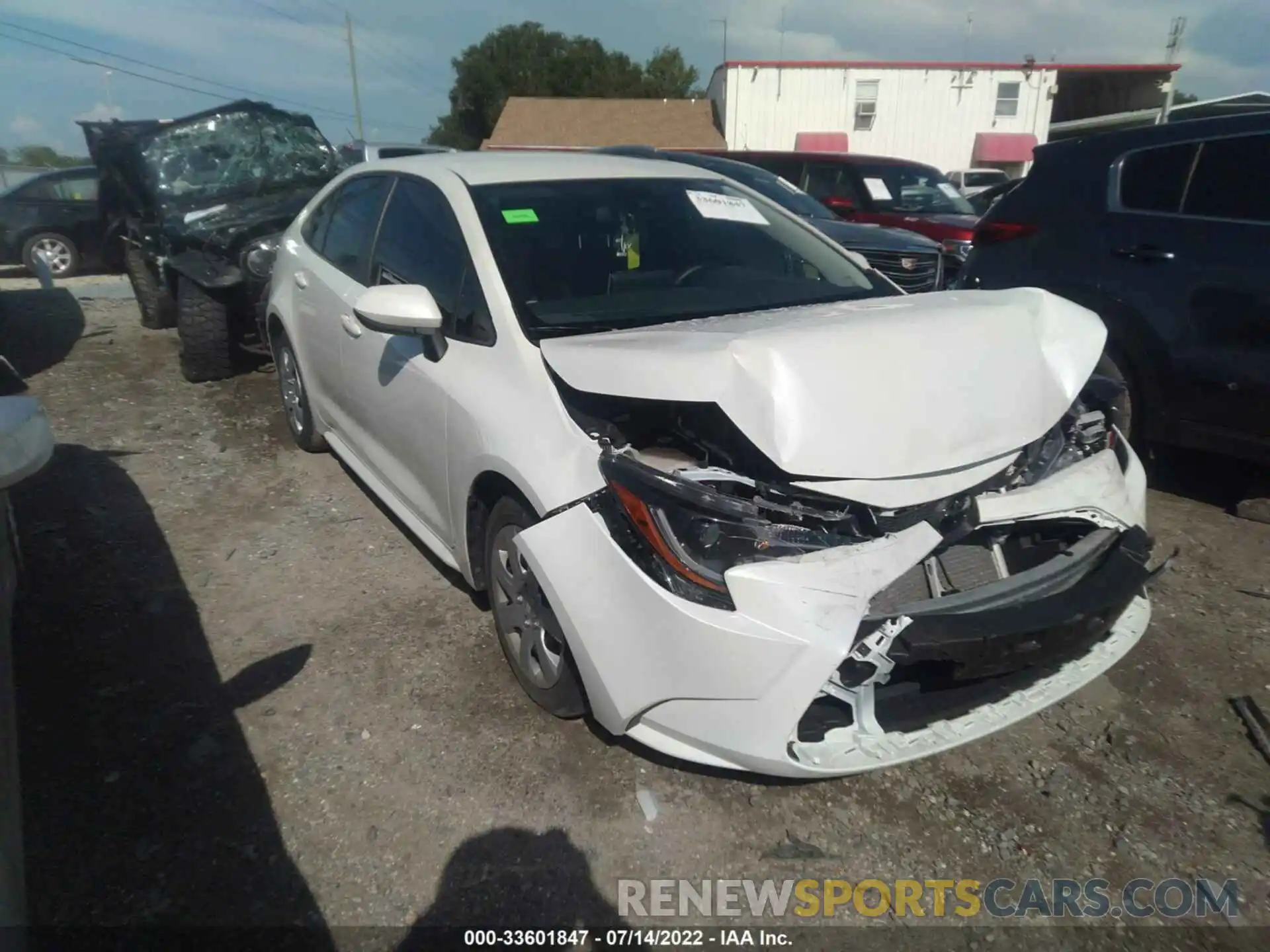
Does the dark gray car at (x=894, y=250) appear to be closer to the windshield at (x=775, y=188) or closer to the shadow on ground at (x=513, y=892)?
the windshield at (x=775, y=188)

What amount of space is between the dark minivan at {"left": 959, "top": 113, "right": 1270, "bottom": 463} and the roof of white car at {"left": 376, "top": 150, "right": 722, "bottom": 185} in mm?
1984

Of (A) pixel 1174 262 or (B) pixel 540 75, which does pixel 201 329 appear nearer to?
(A) pixel 1174 262

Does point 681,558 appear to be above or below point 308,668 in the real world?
above

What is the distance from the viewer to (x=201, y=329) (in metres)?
6.18

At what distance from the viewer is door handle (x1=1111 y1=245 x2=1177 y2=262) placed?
4.08 meters

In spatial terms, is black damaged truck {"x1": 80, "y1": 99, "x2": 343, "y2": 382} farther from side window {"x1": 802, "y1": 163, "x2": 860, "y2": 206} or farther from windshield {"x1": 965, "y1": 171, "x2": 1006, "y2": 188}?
windshield {"x1": 965, "y1": 171, "x2": 1006, "y2": 188}

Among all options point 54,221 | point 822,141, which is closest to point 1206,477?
point 54,221

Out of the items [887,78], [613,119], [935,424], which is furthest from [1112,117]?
[935,424]

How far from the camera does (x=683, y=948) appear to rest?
6.72 ft

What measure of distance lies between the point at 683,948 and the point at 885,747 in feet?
2.20

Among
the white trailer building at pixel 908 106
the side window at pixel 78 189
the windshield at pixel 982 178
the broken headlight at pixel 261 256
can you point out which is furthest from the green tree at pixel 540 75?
the broken headlight at pixel 261 256

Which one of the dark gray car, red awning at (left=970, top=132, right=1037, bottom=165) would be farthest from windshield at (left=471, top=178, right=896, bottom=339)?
red awning at (left=970, top=132, right=1037, bottom=165)

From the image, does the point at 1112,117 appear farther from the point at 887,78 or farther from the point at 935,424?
the point at 935,424

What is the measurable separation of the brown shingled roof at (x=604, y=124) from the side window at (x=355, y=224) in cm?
2957
